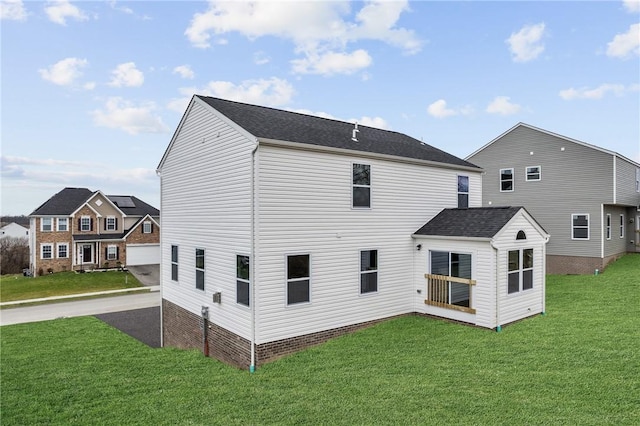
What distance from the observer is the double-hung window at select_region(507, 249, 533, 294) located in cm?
1153

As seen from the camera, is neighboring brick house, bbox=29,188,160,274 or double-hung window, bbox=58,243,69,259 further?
double-hung window, bbox=58,243,69,259

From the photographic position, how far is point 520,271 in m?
11.8

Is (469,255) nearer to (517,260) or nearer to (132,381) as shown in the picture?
(517,260)

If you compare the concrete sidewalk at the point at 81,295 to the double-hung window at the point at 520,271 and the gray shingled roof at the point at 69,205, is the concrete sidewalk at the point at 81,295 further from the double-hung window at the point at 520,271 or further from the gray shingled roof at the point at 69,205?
the double-hung window at the point at 520,271

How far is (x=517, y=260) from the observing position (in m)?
11.8

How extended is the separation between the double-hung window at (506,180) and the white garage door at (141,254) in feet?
109

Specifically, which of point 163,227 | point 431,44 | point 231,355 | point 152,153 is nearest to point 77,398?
point 231,355

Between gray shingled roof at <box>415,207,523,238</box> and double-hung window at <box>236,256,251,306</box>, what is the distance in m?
6.23

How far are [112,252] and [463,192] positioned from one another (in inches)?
1378

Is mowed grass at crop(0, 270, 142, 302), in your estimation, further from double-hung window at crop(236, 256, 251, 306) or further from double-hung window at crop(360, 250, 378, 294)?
double-hung window at crop(360, 250, 378, 294)

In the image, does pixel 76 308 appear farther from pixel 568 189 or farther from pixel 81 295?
pixel 568 189

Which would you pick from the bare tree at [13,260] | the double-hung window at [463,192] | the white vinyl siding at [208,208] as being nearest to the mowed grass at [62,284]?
the bare tree at [13,260]

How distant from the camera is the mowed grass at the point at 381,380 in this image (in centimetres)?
650

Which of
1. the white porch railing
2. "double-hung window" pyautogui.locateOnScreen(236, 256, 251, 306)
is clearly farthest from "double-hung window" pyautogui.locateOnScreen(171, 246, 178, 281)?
the white porch railing
